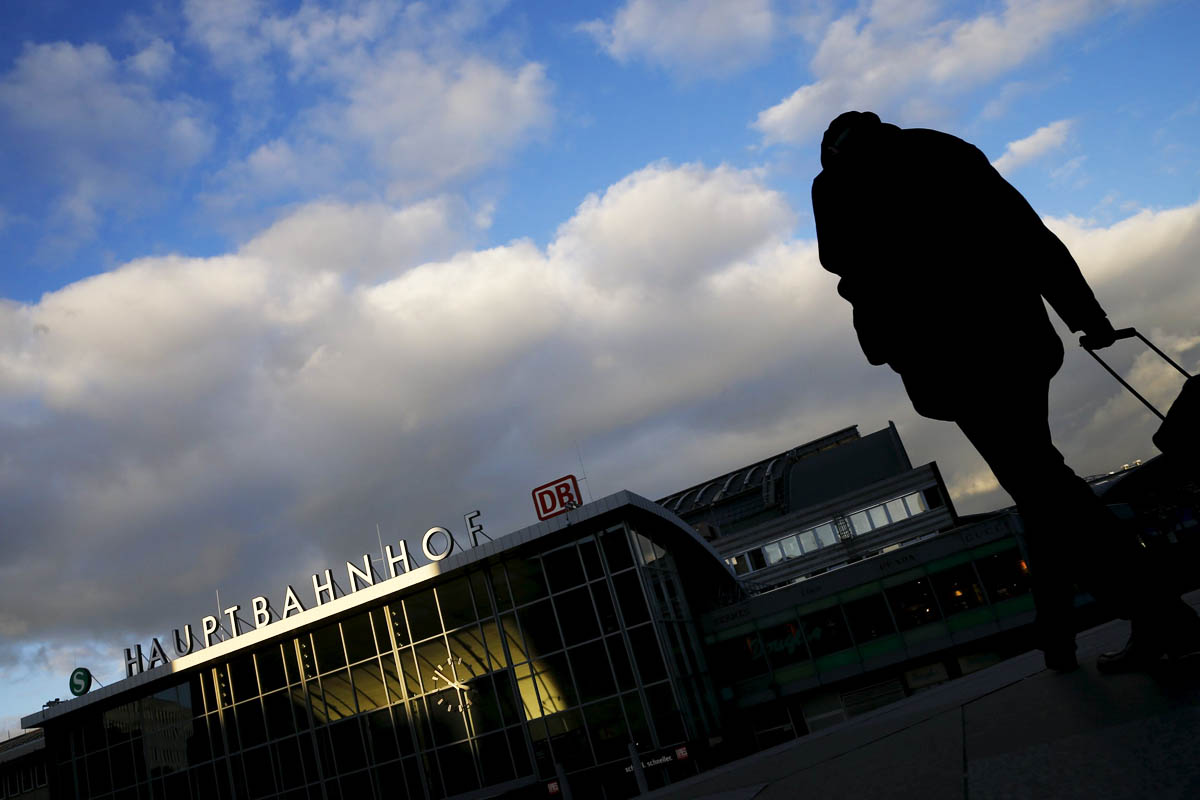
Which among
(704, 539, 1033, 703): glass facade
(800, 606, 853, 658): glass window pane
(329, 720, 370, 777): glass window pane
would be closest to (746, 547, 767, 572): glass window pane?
(704, 539, 1033, 703): glass facade

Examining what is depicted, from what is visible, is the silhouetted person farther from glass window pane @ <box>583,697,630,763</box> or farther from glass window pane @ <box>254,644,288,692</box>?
glass window pane @ <box>254,644,288,692</box>

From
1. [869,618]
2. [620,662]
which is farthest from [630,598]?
[869,618]

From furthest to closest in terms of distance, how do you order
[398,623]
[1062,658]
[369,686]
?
[398,623] → [369,686] → [1062,658]

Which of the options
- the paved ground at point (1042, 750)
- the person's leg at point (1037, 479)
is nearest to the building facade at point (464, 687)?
the person's leg at point (1037, 479)

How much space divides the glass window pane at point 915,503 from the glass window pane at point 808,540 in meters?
6.23

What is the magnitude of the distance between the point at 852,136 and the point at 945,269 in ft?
2.85

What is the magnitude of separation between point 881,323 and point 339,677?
101ft

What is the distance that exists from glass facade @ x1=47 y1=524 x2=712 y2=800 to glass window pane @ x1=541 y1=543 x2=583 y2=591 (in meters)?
0.05

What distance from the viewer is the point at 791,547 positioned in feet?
170

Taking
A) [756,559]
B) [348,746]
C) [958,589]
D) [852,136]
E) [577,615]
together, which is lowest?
[958,589]

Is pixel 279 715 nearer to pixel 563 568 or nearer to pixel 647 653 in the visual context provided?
pixel 563 568

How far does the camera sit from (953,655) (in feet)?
98.0

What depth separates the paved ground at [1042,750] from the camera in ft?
5.36

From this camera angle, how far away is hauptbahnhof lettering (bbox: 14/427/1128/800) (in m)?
26.3
